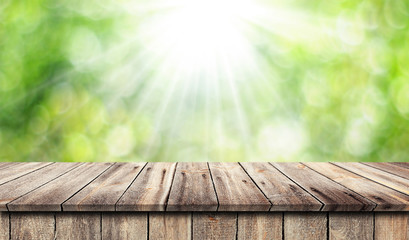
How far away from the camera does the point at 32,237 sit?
105cm

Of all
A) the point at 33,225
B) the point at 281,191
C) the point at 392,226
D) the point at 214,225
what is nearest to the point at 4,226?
the point at 33,225

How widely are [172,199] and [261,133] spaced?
121 centimetres

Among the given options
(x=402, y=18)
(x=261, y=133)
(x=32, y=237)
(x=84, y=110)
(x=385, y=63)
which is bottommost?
(x=32, y=237)

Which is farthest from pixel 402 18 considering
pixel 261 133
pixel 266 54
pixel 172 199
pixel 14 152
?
pixel 14 152

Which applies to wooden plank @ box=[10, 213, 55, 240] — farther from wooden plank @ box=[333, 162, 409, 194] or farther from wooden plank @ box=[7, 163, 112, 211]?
wooden plank @ box=[333, 162, 409, 194]

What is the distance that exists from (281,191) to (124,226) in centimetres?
51

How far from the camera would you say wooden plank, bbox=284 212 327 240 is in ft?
3.50

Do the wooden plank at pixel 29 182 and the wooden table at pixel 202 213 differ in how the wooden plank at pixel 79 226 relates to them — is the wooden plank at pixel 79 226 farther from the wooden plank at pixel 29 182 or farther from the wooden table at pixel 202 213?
the wooden plank at pixel 29 182

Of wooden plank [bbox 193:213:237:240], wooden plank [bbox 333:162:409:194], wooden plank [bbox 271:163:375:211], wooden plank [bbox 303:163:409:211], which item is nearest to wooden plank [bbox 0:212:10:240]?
wooden plank [bbox 193:213:237:240]

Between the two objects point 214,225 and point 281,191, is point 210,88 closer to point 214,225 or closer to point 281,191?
point 281,191

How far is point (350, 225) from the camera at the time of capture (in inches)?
42.5

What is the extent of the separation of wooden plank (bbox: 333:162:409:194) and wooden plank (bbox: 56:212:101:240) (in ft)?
3.28

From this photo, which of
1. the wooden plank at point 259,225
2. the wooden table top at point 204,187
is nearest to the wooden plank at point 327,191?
the wooden table top at point 204,187

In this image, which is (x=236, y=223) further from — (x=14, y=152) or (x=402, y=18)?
(x=402, y=18)
